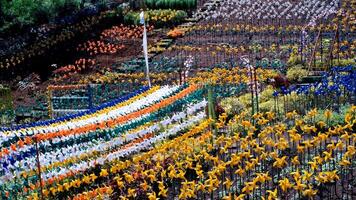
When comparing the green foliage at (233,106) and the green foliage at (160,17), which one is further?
the green foliage at (160,17)

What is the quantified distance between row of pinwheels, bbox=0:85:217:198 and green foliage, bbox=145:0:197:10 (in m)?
14.4

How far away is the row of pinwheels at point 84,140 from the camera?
12.0m

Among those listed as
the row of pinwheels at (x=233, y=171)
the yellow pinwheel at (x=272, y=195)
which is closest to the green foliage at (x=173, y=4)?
the row of pinwheels at (x=233, y=171)

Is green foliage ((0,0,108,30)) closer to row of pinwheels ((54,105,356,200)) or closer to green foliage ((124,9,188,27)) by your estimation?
green foliage ((124,9,188,27))

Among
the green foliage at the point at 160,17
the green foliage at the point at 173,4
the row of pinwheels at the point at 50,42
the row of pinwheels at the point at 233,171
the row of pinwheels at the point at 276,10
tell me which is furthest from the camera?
the green foliage at the point at 173,4

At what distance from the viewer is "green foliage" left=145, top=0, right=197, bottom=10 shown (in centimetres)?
3069

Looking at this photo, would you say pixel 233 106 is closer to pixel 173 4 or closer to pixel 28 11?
pixel 28 11

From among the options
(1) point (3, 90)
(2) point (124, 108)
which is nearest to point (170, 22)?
(1) point (3, 90)

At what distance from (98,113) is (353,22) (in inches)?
529

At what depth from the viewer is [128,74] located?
23.7 m

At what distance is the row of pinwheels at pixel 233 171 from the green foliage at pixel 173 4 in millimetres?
17506

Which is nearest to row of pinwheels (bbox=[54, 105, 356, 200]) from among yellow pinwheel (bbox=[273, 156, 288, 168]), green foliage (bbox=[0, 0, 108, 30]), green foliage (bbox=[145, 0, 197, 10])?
yellow pinwheel (bbox=[273, 156, 288, 168])

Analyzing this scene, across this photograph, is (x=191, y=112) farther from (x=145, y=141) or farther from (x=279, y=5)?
(x=279, y=5)

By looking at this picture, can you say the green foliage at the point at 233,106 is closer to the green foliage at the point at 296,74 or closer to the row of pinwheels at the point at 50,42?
the green foliage at the point at 296,74
